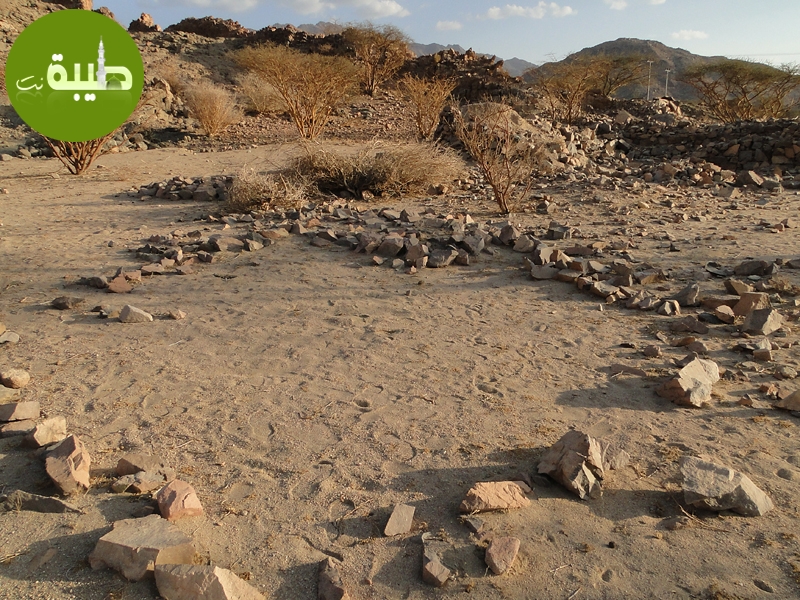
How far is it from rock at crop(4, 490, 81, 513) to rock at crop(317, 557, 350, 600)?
3.24ft

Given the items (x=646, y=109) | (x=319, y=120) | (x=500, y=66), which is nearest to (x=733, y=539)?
(x=319, y=120)

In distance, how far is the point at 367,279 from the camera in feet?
17.3

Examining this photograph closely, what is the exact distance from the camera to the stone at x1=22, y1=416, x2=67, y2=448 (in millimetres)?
2709

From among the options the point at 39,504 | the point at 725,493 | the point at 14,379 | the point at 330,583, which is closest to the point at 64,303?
the point at 14,379

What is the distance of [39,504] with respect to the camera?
2.34 meters

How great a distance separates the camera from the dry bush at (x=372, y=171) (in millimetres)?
9023

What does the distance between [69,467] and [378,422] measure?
134 centimetres

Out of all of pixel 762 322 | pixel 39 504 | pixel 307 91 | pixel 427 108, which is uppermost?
pixel 307 91

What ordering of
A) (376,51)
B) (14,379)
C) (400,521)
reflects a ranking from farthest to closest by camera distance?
(376,51)
(14,379)
(400,521)

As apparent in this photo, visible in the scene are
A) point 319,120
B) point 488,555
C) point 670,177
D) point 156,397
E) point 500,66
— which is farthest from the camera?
point 500,66

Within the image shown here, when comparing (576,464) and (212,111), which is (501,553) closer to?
(576,464)

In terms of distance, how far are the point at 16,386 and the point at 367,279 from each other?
107 inches

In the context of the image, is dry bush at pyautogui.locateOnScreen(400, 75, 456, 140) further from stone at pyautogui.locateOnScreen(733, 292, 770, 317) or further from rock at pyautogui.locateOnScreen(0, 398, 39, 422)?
rock at pyautogui.locateOnScreen(0, 398, 39, 422)

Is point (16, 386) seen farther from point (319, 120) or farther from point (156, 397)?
point (319, 120)
